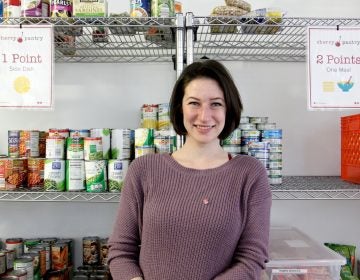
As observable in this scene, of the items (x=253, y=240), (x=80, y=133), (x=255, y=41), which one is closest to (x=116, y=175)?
(x=80, y=133)

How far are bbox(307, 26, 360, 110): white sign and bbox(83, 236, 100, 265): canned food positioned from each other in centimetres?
99

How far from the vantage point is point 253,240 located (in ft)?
3.32

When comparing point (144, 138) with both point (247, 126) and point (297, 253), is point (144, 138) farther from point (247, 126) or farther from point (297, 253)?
point (297, 253)

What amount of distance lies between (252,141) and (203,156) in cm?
33

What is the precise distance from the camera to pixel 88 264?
1577 mm

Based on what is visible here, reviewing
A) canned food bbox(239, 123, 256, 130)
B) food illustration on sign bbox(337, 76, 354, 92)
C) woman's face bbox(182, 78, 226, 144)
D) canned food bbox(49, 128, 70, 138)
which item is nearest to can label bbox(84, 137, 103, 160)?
canned food bbox(49, 128, 70, 138)

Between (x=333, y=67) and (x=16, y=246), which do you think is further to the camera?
(x=16, y=246)

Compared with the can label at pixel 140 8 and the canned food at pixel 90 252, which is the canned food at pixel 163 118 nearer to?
the can label at pixel 140 8

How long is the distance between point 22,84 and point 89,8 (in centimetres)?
35

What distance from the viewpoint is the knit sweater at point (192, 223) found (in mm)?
1000

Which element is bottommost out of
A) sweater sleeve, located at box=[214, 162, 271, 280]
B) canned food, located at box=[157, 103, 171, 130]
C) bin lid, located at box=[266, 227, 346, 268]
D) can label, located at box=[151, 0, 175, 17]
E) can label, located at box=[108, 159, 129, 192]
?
bin lid, located at box=[266, 227, 346, 268]

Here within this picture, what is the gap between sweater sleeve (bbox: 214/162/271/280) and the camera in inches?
39.2

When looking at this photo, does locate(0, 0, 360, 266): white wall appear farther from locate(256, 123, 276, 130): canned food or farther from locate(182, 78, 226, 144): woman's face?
locate(182, 78, 226, 144): woman's face

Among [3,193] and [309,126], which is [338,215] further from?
[3,193]
